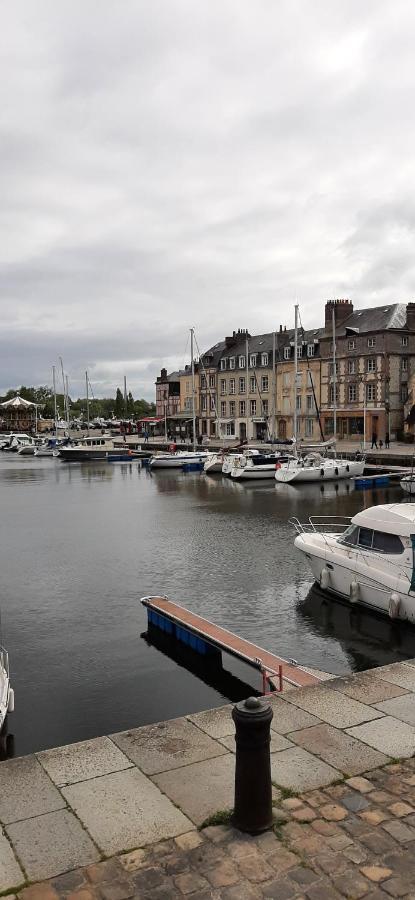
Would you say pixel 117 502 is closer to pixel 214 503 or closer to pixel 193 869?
pixel 214 503

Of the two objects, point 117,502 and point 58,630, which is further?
point 117,502

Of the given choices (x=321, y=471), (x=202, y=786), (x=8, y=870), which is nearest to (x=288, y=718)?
(x=202, y=786)

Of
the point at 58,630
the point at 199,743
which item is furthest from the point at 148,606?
the point at 199,743

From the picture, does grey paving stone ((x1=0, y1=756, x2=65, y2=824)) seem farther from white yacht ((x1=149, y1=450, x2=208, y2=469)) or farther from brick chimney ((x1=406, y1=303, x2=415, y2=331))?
brick chimney ((x1=406, y1=303, x2=415, y2=331))

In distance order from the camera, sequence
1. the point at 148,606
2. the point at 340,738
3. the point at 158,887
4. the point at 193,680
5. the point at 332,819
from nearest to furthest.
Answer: the point at 158,887 → the point at 332,819 → the point at 340,738 → the point at 193,680 → the point at 148,606

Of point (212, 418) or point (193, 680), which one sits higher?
point (212, 418)

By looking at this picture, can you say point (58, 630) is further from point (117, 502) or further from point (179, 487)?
point (179, 487)

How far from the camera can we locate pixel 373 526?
18016 mm

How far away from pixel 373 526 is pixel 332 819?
12.5 metres

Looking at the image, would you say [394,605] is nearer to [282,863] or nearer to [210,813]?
[210,813]

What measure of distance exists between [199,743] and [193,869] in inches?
90.7

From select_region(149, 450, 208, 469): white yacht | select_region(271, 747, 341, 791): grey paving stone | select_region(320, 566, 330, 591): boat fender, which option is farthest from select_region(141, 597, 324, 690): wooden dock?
select_region(149, 450, 208, 469): white yacht

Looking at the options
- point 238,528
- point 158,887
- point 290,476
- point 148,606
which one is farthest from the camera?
point 290,476

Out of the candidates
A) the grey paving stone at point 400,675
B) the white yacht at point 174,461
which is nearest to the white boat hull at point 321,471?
the white yacht at point 174,461
